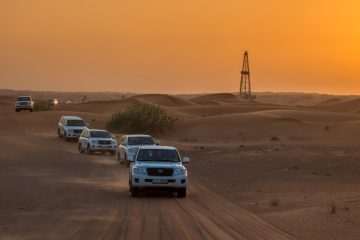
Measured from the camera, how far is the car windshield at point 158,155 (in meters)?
24.1

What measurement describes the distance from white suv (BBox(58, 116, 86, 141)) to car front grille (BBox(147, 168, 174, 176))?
112 feet

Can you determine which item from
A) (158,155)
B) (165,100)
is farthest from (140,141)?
(165,100)

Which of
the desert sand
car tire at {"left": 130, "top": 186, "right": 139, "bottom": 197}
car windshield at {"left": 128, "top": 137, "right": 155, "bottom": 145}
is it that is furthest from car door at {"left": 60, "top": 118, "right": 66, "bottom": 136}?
car tire at {"left": 130, "top": 186, "right": 139, "bottom": 197}

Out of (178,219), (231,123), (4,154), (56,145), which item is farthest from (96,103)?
(178,219)

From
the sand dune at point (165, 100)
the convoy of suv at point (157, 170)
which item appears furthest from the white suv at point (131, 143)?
the sand dune at point (165, 100)

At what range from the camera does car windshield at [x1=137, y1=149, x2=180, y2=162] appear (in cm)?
2413

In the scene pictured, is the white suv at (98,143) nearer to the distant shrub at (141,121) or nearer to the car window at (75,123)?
the car window at (75,123)

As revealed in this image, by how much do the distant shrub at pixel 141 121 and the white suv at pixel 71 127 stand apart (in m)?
14.5

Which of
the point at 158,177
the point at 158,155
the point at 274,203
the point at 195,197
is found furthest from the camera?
the point at 158,155

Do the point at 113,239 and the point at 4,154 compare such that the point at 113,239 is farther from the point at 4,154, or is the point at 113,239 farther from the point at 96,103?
the point at 96,103

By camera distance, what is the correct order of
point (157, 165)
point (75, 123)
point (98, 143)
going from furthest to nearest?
Answer: point (75, 123)
point (98, 143)
point (157, 165)

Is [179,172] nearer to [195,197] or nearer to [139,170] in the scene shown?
[195,197]

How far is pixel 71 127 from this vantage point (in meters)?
57.3

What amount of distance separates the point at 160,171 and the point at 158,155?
1222mm
